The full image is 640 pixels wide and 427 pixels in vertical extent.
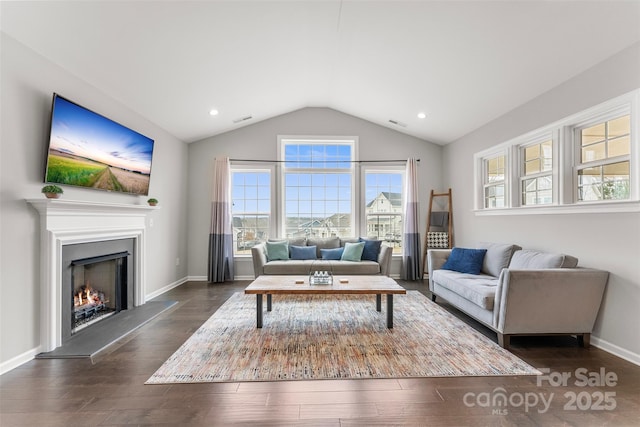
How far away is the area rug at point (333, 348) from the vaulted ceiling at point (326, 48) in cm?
273

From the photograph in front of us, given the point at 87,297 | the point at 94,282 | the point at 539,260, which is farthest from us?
the point at 94,282

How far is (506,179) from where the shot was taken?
4.11 metres

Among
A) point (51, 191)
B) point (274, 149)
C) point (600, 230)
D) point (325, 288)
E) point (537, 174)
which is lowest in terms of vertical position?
point (325, 288)

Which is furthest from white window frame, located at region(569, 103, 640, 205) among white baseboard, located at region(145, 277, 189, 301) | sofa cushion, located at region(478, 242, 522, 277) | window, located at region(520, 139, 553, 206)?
white baseboard, located at region(145, 277, 189, 301)

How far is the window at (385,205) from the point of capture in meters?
5.90

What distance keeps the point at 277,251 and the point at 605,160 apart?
14.0 ft

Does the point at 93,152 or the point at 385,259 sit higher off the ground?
the point at 93,152

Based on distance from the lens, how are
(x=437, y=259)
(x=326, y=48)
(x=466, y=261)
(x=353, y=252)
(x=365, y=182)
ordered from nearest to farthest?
(x=326, y=48), (x=466, y=261), (x=437, y=259), (x=353, y=252), (x=365, y=182)

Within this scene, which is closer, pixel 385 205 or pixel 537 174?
pixel 537 174

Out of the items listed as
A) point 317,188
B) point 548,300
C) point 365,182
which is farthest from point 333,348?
point 365,182

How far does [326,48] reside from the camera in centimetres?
369

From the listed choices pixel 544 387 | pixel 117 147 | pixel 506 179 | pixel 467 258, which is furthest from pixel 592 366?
pixel 117 147

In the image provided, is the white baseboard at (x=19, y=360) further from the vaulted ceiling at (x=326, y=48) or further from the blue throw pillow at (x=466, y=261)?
the blue throw pillow at (x=466, y=261)

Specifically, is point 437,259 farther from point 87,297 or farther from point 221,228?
point 87,297
